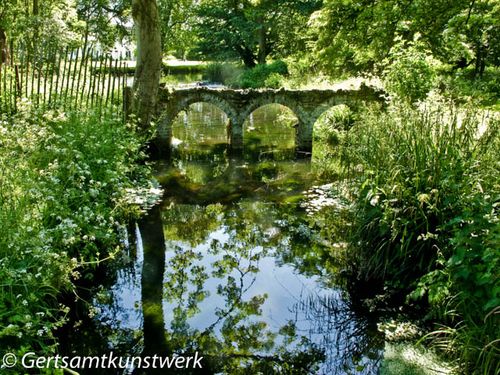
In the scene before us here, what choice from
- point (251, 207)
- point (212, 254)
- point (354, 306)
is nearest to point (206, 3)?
point (251, 207)

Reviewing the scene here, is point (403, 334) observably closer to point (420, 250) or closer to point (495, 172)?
point (420, 250)

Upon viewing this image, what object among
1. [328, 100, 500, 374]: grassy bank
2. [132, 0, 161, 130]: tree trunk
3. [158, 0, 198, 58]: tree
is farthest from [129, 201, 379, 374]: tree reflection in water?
[158, 0, 198, 58]: tree

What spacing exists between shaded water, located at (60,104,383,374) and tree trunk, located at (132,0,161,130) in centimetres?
290

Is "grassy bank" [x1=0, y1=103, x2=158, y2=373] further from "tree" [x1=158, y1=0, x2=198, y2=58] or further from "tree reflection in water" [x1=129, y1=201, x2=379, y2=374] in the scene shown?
"tree" [x1=158, y1=0, x2=198, y2=58]

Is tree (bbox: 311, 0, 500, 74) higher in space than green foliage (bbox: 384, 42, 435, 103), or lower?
higher

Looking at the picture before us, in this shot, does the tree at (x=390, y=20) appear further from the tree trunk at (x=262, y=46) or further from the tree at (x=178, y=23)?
the tree at (x=178, y=23)

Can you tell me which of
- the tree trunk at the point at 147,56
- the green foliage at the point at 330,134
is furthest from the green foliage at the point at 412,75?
the tree trunk at the point at 147,56

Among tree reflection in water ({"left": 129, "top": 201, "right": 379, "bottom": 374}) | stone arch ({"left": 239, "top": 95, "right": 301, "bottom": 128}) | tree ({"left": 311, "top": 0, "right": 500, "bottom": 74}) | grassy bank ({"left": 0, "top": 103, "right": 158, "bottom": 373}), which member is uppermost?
tree ({"left": 311, "top": 0, "right": 500, "bottom": 74})

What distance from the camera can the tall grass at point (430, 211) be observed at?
429 cm

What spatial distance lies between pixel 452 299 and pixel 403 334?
1.04 m

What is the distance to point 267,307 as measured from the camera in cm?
621

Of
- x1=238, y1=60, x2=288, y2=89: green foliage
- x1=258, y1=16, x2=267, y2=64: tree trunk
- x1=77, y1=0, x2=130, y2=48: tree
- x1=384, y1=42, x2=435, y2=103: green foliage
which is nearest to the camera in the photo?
x1=384, y1=42, x2=435, y2=103: green foliage

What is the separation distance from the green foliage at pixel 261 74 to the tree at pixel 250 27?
2.00m

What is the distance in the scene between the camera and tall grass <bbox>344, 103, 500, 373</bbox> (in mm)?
4293
